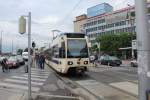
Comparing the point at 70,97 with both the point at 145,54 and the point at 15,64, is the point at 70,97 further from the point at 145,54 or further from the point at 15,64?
the point at 15,64

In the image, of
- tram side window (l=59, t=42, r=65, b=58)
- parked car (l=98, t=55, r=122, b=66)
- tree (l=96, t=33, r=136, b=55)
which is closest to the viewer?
tram side window (l=59, t=42, r=65, b=58)

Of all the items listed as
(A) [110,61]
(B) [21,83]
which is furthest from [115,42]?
(B) [21,83]

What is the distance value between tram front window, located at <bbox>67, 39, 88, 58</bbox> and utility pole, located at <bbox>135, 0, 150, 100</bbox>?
17.9 m

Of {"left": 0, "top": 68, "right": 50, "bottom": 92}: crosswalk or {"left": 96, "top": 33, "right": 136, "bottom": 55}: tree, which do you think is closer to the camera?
{"left": 0, "top": 68, "right": 50, "bottom": 92}: crosswalk

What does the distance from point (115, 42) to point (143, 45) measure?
9384cm

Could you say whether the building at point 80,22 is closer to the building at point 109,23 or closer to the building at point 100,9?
the building at point 109,23

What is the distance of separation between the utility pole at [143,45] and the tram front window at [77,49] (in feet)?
58.7

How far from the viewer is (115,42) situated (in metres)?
98.4

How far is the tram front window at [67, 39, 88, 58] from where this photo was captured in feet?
76.0

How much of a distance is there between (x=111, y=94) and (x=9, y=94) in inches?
187

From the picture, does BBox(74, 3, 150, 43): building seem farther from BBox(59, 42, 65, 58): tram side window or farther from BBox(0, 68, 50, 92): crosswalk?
BBox(0, 68, 50, 92): crosswalk

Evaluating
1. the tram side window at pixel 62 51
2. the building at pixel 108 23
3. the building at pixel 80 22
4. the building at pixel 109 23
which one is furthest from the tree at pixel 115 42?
the tram side window at pixel 62 51

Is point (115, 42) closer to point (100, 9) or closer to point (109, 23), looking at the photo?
point (109, 23)

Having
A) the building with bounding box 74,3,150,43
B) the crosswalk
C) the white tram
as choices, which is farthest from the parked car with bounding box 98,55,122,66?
the building with bounding box 74,3,150,43
